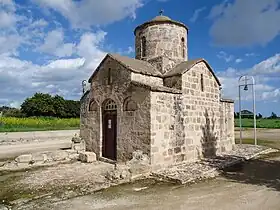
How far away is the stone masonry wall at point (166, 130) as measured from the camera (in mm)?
10117

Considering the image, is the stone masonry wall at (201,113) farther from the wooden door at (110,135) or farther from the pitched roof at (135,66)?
the wooden door at (110,135)

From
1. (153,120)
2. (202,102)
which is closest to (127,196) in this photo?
(153,120)

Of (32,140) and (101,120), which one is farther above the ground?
(101,120)

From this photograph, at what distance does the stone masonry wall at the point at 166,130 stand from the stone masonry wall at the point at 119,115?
294mm

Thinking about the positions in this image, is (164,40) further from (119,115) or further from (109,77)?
(119,115)

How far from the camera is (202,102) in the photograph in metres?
12.9

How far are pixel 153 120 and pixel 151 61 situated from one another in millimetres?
4824

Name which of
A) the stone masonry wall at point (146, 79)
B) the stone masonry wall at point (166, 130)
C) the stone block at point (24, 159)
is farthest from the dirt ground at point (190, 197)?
the stone block at point (24, 159)

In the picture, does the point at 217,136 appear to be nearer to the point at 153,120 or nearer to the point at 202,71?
the point at 202,71

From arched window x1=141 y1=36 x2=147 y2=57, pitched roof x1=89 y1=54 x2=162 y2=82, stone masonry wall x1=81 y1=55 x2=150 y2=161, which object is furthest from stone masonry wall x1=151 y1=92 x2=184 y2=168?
arched window x1=141 y1=36 x2=147 y2=57

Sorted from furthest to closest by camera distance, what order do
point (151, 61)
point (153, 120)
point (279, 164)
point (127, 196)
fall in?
1. point (151, 61)
2. point (279, 164)
3. point (153, 120)
4. point (127, 196)

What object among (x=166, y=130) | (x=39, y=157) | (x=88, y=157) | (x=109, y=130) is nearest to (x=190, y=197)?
(x=166, y=130)

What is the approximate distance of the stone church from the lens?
10.4 m

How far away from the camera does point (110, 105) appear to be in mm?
12516
